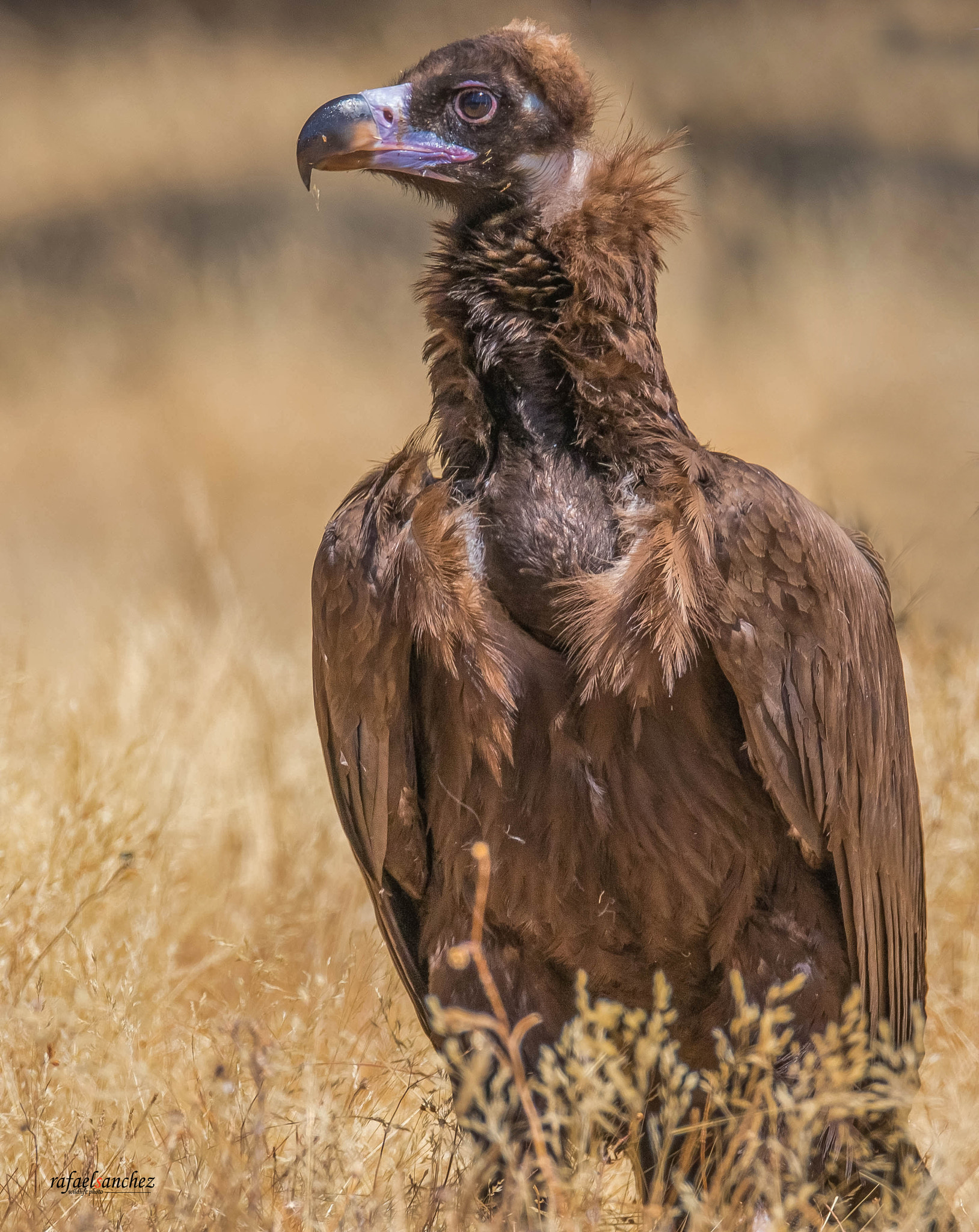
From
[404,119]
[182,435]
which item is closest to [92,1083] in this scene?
[404,119]

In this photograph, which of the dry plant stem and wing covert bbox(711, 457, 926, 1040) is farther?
wing covert bbox(711, 457, 926, 1040)

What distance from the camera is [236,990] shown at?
4.43 metres

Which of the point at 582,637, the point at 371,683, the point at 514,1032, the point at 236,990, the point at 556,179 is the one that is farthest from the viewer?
the point at 236,990

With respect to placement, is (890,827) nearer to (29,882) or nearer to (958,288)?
(29,882)

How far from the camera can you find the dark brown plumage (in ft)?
9.48

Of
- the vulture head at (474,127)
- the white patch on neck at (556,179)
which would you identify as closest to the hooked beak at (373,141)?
the vulture head at (474,127)

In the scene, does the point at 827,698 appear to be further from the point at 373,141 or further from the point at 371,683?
the point at 373,141

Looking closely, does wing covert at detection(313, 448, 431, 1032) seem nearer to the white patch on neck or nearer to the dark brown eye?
the white patch on neck

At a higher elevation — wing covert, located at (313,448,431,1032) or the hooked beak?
the hooked beak

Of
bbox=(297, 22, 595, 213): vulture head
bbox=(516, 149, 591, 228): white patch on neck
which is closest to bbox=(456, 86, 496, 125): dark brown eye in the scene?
bbox=(297, 22, 595, 213): vulture head

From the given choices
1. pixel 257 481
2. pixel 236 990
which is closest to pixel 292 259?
pixel 257 481

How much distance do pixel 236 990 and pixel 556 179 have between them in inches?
101

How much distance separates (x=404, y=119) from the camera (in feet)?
10.7

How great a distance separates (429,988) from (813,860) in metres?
0.90
